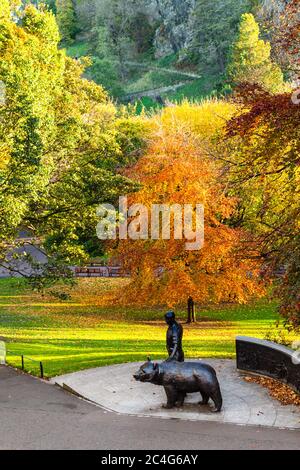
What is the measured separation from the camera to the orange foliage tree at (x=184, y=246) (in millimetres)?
25828

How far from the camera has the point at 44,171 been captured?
21734 millimetres

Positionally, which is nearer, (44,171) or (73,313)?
(44,171)

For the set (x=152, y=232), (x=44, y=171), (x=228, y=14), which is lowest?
(x=152, y=232)

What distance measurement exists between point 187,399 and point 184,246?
1255 cm

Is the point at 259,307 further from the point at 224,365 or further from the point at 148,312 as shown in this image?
the point at 224,365

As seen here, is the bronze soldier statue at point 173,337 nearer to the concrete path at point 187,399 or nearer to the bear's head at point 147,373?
the bear's head at point 147,373

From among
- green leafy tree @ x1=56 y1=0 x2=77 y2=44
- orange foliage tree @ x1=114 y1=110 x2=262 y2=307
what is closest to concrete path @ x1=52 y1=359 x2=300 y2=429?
orange foliage tree @ x1=114 y1=110 x2=262 y2=307

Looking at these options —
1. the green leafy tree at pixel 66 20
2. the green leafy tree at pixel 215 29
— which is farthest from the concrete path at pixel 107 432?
the green leafy tree at pixel 66 20

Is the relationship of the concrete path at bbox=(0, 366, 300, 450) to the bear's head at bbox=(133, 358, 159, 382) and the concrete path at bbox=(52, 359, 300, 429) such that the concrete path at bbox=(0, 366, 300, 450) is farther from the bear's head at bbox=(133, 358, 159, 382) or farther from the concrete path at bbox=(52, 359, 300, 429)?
the bear's head at bbox=(133, 358, 159, 382)

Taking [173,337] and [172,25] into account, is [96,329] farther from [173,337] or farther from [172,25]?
[172,25]

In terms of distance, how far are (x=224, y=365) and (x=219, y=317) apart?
46.3 feet

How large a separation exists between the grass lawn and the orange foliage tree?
2070 millimetres

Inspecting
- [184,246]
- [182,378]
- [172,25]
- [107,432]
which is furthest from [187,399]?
[172,25]

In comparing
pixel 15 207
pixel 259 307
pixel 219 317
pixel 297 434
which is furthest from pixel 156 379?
pixel 259 307
